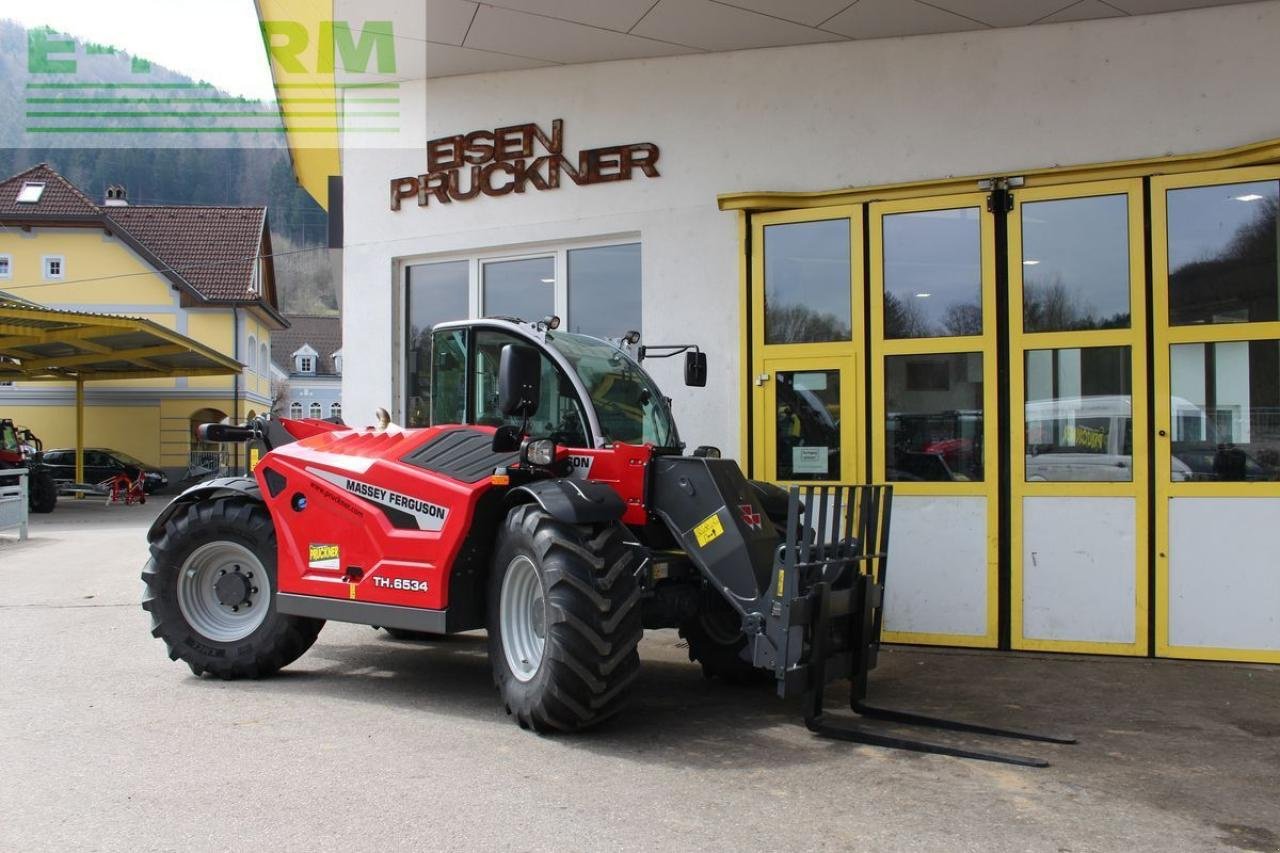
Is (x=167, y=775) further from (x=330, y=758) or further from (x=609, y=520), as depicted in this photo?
(x=609, y=520)

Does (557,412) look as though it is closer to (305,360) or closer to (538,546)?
(538,546)

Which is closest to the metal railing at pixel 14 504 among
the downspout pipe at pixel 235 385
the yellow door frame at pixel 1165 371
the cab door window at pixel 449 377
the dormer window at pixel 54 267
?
the cab door window at pixel 449 377

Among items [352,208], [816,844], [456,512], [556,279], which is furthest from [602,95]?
[816,844]

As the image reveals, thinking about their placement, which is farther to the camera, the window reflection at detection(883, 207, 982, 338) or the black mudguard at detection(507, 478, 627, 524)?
the window reflection at detection(883, 207, 982, 338)

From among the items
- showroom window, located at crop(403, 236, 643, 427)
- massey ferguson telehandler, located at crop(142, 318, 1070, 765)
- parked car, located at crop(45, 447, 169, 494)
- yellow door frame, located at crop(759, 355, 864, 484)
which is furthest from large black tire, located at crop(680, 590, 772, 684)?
parked car, located at crop(45, 447, 169, 494)

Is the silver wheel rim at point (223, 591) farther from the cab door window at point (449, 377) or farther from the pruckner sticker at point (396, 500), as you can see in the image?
the cab door window at point (449, 377)

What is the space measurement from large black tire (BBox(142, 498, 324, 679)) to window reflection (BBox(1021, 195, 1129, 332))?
18.1ft

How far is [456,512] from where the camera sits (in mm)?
6133

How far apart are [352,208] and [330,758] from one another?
6.85m

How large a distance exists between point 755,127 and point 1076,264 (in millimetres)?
2731

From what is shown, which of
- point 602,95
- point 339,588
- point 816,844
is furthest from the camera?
point 602,95

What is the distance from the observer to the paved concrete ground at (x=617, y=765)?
13.9 feet

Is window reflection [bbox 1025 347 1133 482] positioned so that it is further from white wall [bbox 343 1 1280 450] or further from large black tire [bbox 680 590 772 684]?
large black tire [bbox 680 590 772 684]

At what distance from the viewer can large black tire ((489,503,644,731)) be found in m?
5.35
